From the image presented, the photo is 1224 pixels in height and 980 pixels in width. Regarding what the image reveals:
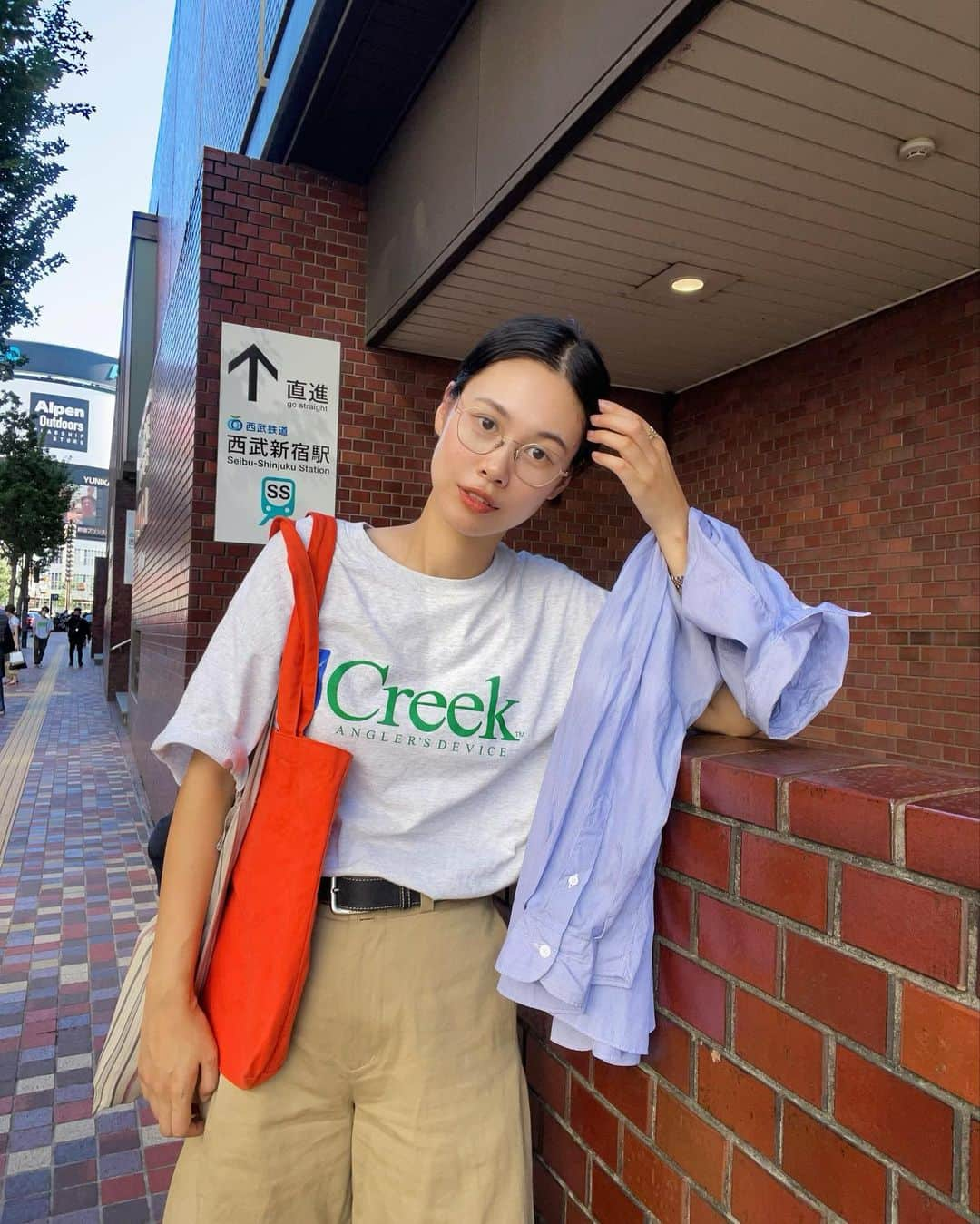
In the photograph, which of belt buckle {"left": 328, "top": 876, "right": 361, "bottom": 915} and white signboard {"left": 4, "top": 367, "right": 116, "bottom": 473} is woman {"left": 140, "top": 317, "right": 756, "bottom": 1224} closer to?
belt buckle {"left": 328, "top": 876, "right": 361, "bottom": 915}

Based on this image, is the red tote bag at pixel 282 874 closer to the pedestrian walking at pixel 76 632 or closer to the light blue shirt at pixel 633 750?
the light blue shirt at pixel 633 750

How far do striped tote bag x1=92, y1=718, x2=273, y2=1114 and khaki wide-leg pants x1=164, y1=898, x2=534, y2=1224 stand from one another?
0.52ft

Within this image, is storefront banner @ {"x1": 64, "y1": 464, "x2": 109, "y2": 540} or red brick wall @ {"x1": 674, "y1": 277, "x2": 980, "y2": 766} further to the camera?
Result: storefront banner @ {"x1": 64, "y1": 464, "x2": 109, "y2": 540}

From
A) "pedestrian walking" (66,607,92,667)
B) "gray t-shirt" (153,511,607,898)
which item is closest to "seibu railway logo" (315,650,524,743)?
"gray t-shirt" (153,511,607,898)

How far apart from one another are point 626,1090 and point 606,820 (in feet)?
1.43

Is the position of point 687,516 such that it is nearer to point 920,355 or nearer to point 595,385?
point 595,385

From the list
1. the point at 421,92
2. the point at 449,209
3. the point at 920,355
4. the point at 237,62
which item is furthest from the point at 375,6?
the point at 237,62

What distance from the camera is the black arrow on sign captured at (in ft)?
18.1

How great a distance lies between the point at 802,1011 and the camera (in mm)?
960

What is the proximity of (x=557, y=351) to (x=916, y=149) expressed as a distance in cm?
291

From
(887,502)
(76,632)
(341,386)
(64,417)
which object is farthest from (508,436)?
(64,417)

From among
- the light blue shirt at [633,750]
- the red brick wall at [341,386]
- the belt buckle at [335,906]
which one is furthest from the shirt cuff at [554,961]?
the red brick wall at [341,386]

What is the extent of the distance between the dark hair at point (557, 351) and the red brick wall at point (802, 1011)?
59 cm

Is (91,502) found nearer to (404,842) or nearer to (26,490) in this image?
(26,490)
